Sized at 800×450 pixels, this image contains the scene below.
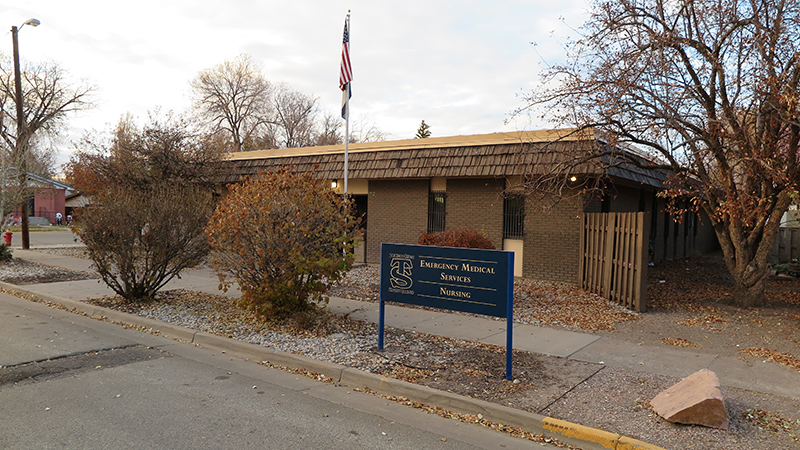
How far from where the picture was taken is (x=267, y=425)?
4.74 meters

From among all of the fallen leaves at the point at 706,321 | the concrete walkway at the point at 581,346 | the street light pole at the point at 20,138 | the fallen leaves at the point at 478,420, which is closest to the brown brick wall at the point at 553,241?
the fallen leaves at the point at 706,321

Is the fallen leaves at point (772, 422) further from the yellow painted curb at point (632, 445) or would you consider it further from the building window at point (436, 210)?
the building window at point (436, 210)

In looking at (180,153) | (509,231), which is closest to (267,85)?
(180,153)

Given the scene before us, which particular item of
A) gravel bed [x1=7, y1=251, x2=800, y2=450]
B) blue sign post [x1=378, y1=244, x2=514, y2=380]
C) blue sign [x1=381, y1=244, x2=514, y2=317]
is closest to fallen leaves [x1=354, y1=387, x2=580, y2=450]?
gravel bed [x1=7, y1=251, x2=800, y2=450]

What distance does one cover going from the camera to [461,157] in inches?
563

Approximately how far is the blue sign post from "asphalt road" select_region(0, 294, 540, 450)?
55.6 inches

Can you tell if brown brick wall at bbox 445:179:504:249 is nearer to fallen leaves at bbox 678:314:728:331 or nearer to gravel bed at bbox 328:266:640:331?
gravel bed at bbox 328:266:640:331

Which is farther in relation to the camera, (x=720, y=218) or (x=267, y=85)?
(x=267, y=85)

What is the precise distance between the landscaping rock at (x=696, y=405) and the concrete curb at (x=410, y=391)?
59 centimetres

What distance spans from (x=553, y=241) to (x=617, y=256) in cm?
316

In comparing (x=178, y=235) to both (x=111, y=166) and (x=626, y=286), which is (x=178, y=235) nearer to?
(x=626, y=286)

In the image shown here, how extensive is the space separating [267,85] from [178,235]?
40.5 m

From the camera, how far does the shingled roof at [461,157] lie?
12773 millimetres

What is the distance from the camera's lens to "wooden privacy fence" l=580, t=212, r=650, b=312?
9.62m
